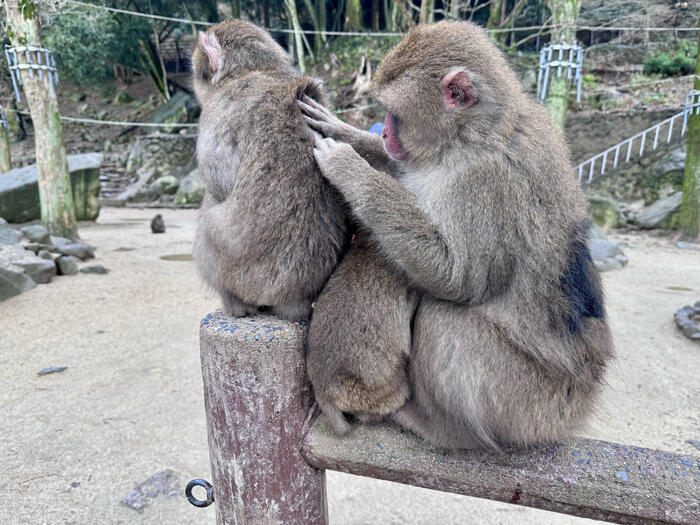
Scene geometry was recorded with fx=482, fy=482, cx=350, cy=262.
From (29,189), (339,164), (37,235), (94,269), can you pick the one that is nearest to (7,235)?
(37,235)

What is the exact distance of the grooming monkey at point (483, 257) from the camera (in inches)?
49.7

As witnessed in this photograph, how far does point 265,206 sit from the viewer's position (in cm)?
139

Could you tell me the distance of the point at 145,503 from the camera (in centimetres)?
262

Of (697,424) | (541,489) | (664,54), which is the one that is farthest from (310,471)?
(664,54)

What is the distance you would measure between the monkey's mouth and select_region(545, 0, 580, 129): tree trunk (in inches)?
240

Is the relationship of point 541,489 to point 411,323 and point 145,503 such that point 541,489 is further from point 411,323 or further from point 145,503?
point 145,503

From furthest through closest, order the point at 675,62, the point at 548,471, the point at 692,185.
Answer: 1. the point at 675,62
2. the point at 692,185
3. the point at 548,471

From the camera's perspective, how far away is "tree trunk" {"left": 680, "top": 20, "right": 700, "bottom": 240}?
8641mm

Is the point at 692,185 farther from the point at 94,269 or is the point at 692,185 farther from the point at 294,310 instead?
the point at 94,269

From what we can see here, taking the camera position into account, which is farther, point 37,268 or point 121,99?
point 121,99

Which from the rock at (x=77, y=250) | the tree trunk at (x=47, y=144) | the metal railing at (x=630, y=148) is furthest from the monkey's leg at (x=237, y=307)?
the metal railing at (x=630, y=148)

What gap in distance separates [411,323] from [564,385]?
0.44m

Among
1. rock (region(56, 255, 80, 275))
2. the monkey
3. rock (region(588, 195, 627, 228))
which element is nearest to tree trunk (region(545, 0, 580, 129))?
rock (region(588, 195, 627, 228))

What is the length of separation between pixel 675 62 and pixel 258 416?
16553mm
